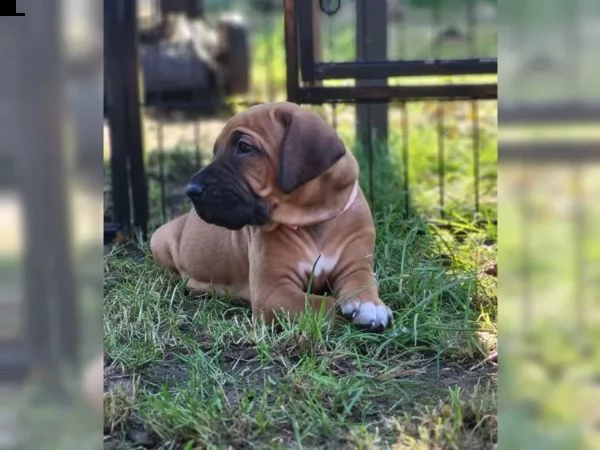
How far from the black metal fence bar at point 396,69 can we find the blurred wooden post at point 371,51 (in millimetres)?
267

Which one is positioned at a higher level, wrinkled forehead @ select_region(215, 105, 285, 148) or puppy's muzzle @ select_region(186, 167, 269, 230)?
wrinkled forehead @ select_region(215, 105, 285, 148)

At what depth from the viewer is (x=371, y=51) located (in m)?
5.22

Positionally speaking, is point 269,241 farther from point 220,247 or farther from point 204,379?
point 204,379

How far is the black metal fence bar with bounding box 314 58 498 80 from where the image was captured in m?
4.44

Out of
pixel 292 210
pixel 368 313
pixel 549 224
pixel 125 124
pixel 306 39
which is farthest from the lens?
pixel 125 124

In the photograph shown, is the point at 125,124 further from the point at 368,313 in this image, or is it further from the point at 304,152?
the point at 368,313

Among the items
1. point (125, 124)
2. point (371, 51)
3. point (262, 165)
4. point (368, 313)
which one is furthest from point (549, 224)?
point (371, 51)

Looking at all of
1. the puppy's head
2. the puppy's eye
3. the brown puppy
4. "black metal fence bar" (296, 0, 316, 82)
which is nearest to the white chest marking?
the brown puppy

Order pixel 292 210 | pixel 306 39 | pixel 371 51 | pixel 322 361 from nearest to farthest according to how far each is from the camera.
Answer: pixel 322 361, pixel 292 210, pixel 306 39, pixel 371 51

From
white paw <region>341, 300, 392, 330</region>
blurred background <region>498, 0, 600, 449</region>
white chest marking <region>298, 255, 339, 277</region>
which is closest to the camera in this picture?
blurred background <region>498, 0, 600, 449</region>

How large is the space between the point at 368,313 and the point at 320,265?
1.05ft

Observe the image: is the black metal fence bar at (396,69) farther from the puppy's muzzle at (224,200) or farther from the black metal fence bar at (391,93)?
the puppy's muzzle at (224,200)

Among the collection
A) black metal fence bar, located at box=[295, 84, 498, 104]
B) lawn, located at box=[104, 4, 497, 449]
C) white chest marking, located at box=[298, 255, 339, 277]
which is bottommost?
lawn, located at box=[104, 4, 497, 449]

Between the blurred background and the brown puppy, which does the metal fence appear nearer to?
the brown puppy
